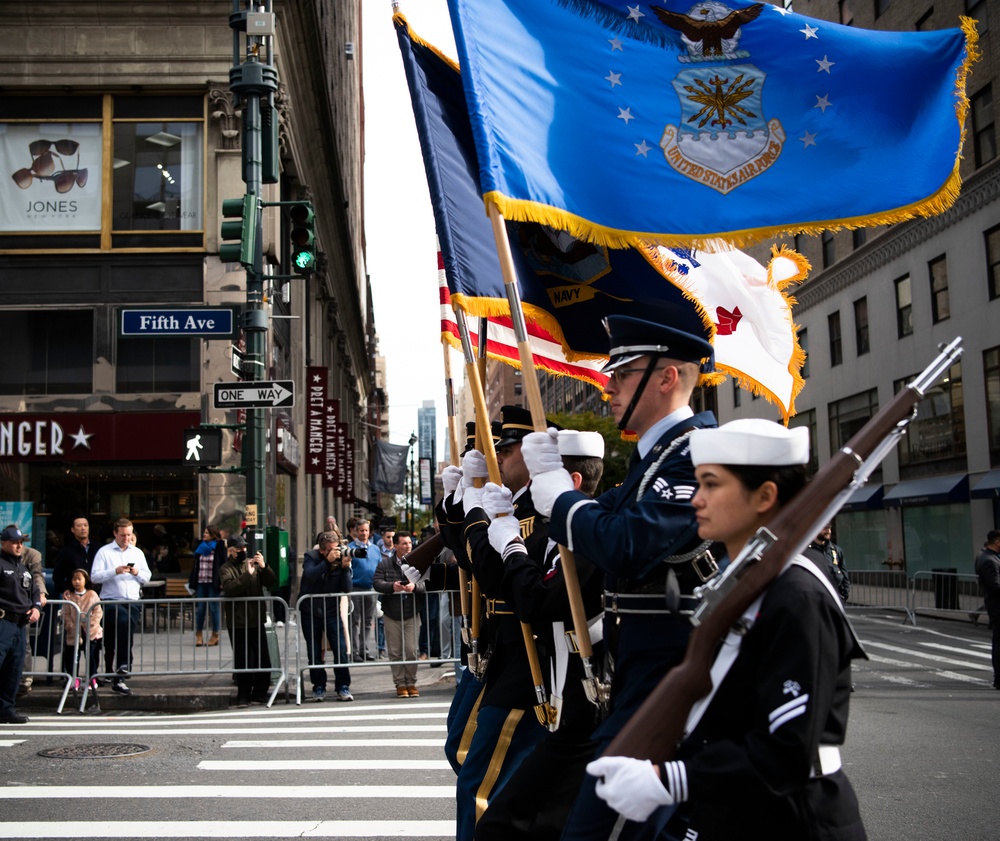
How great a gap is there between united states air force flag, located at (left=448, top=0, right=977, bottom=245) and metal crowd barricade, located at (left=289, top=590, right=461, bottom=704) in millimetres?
8891

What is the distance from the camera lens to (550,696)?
14.0ft

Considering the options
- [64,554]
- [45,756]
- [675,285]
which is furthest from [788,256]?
[64,554]

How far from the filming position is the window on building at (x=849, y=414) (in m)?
34.0

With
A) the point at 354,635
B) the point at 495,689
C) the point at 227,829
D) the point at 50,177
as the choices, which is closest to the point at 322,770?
the point at 227,829

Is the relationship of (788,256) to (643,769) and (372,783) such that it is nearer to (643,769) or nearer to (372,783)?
(643,769)

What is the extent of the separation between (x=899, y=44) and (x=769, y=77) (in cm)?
59

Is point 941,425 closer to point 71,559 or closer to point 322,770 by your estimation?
point 71,559

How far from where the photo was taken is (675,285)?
5.61 meters

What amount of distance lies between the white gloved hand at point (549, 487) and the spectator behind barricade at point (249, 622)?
31.0 ft

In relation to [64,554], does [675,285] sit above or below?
above

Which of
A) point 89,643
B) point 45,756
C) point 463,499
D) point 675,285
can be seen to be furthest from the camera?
point 89,643

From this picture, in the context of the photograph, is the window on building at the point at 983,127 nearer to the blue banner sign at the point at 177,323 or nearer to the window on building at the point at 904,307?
the window on building at the point at 904,307

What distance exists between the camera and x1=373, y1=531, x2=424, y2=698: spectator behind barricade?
12.8 m

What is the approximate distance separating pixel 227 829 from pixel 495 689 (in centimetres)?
280
